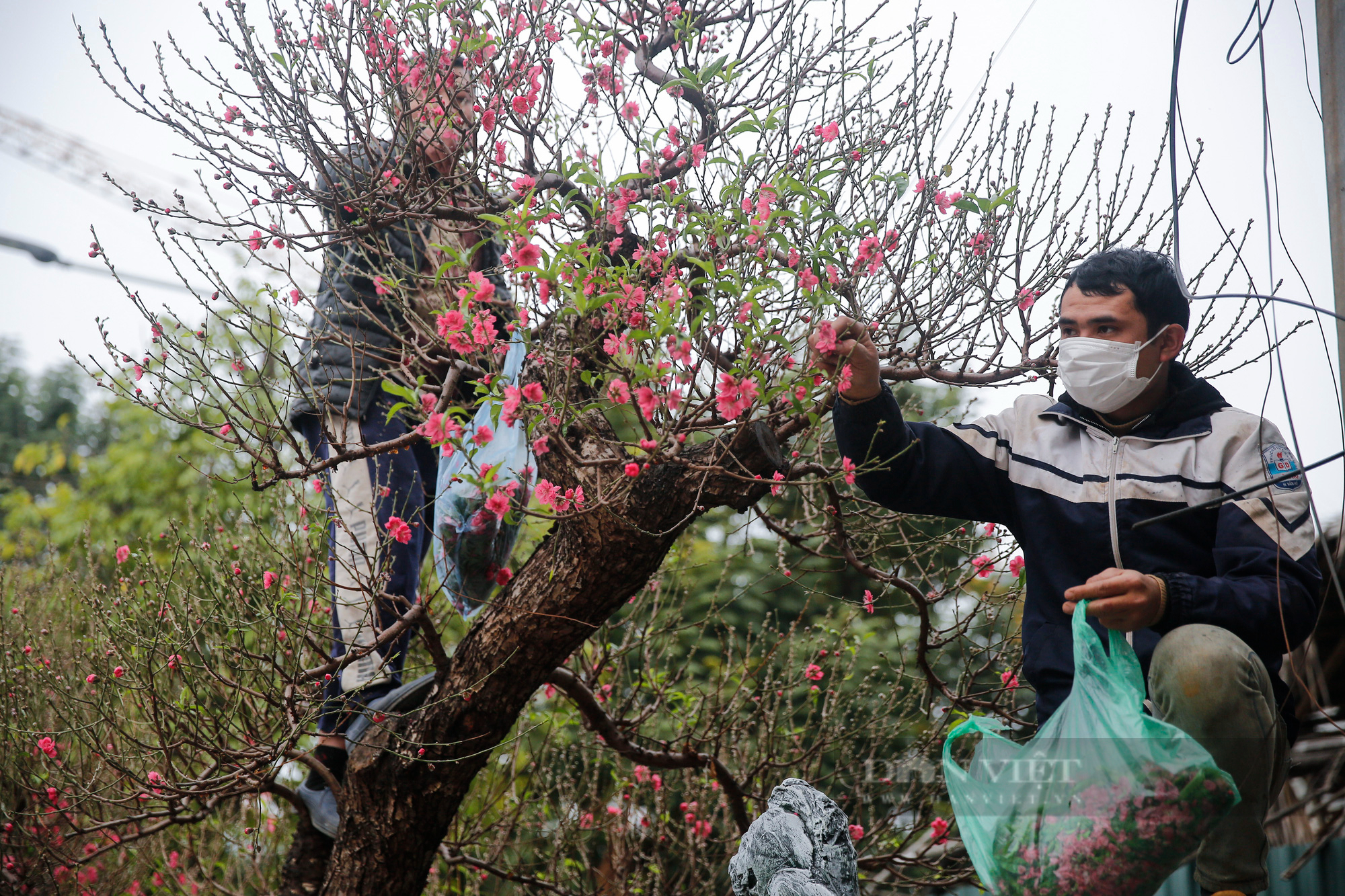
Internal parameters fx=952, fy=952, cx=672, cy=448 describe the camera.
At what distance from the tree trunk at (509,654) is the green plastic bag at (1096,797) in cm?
119

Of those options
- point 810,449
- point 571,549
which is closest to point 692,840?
point 810,449

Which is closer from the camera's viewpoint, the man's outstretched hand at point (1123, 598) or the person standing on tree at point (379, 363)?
the man's outstretched hand at point (1123, 598)

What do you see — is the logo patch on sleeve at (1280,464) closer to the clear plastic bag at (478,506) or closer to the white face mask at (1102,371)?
the white face mask at (1102,371)

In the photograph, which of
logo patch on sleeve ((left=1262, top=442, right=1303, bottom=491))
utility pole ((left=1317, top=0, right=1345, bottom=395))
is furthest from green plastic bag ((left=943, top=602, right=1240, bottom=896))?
utility pole ((left=1317, top=0, right=1345, bottom=395))

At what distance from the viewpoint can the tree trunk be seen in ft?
8.62

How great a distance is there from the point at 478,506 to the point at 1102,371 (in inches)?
62.4

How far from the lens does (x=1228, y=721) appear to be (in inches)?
58.2

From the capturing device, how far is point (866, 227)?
248cm

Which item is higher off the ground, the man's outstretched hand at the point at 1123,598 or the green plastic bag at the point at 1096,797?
the man's outstretched hand at the point at 1123,598

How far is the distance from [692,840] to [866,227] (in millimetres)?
2913

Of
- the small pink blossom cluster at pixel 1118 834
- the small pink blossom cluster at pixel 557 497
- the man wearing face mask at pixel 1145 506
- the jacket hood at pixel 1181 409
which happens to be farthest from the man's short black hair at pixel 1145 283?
the small pink blossom cluster at pixel 557 497

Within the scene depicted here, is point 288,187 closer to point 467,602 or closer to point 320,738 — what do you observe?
point 467,602

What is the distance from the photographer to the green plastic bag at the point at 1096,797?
1.39 meters

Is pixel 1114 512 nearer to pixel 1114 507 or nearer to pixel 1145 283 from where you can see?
pixel 1114 507
